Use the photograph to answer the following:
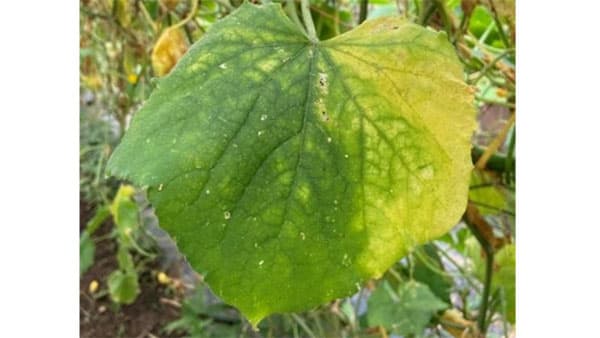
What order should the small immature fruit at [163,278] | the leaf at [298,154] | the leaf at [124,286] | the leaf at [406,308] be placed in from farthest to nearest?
the small immature fruit at [163,278] → the leaf at [124,286] → the leaf at [406,308] → the leaf at [298,154]

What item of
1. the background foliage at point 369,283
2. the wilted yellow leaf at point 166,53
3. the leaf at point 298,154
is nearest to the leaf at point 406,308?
the background foliage at point 369,283

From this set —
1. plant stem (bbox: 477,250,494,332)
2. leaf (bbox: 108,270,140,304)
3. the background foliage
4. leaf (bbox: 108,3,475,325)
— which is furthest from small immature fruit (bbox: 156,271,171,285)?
leaf (bbox: 108,3,475,325)

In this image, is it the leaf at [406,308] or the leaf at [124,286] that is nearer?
the leaf at [406,308]

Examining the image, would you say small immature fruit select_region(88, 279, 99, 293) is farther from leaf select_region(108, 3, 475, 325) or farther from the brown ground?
leaf select_region(108, 3, 475, 325)

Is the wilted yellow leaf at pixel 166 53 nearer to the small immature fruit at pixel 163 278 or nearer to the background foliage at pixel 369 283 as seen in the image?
the background foliage at pixel 369 283

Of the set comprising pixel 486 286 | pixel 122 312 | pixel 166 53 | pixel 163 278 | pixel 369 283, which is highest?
pixel 166 53

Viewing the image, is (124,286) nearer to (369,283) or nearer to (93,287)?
(93,287)

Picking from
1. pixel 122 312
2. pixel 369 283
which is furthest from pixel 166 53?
pixel 122 312
